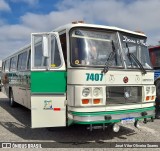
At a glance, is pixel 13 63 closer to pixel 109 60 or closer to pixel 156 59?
pixel 156 59

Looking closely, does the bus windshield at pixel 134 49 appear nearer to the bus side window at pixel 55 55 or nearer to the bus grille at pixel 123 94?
the bus grille at pixel 123 94

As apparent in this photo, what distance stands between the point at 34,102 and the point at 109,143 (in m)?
2.02

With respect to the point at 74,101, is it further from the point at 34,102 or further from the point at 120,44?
the point at 120,44

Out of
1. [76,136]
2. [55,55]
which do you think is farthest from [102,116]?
[55,55]

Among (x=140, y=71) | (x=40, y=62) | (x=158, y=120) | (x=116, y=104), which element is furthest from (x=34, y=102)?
(x=158, y=120)

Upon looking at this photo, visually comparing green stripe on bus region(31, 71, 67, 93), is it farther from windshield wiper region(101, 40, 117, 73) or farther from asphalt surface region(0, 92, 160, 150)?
asphalt surface region(0, 92, 160, 150)

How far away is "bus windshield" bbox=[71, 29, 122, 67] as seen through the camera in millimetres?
5422

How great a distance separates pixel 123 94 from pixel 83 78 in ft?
4.03

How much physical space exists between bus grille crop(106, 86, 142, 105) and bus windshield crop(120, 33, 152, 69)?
588 millimetres

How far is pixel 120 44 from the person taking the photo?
5957 mm

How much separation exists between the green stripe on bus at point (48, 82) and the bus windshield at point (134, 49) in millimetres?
1696

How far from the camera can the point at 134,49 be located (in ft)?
20.9

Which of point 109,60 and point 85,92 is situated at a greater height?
point 109,60

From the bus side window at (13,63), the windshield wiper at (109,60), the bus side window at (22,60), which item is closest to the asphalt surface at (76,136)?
the windshield wiper at (109,60)
